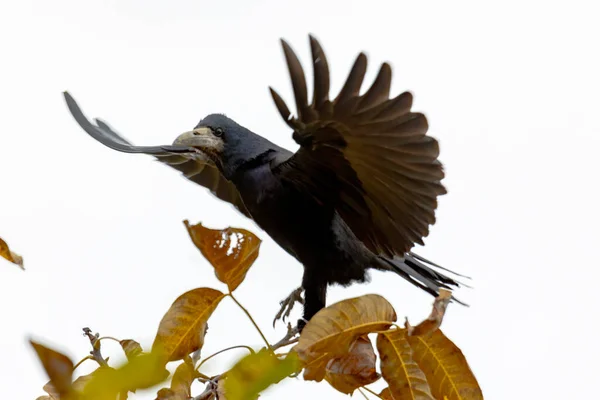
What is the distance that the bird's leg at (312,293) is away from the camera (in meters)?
3.51

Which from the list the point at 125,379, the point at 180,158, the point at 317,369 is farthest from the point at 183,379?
the point at 180,158

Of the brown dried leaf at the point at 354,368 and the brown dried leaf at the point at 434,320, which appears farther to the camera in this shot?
the brown dried leaf at the point at 354,368

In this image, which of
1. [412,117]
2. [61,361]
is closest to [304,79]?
[412,117]

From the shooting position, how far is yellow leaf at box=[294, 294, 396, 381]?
195 cm

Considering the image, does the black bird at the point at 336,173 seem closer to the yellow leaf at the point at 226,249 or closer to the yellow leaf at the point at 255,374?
the yellow leaf at the point at 226,249

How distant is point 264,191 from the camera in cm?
348

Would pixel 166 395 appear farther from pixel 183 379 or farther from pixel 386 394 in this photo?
pixel 386 394

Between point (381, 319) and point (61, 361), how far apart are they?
1562 mm

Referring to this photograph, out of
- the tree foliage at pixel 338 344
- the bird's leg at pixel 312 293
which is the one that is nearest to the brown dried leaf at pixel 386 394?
the tree foliage at pixel 338 344

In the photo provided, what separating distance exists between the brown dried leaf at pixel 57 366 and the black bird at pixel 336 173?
2.11 metres

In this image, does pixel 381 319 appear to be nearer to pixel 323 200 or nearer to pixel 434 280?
pixel 323 200

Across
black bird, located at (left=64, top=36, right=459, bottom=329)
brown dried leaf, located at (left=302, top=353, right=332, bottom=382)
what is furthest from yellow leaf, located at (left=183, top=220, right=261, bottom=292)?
black bird, located at (left=64, top=36, right=459, bottom=329)

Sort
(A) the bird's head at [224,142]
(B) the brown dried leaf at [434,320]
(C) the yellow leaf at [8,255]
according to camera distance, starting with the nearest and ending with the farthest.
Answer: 1. (C) the yellow leaf at [8,255]
2. (B) the brown dried leaf at [434,320]
3. (A) the bird's head at [224,142]

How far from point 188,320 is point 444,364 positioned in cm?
69
